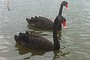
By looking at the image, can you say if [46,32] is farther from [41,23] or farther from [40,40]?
[40,40]

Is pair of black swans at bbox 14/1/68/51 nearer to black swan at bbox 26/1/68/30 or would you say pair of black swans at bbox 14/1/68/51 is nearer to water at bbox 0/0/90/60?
water at bbox 0/0/90/60

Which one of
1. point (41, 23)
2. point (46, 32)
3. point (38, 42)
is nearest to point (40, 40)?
point (38, 42)

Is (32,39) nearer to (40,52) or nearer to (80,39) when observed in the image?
(40,52)

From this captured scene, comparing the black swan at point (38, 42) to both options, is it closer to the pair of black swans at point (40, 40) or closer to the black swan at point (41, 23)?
the pair of black swans at point (40, 40)

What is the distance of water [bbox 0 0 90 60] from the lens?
8.29 m

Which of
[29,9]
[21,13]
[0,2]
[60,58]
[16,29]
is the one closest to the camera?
[60,58]

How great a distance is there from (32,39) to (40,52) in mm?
596

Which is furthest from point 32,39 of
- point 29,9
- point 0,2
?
point 0,2

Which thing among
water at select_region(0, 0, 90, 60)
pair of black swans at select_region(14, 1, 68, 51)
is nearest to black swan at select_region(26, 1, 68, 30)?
water at select_region(0, 0, 90, 60)

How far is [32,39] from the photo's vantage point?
8.97 metres

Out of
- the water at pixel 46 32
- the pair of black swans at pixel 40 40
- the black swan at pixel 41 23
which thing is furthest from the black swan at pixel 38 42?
the black swan at pixel 41 23

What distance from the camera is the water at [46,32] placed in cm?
829

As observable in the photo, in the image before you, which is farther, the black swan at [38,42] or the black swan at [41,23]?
the black swan at [41,23]

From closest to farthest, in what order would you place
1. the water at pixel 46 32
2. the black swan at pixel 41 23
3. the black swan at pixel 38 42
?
the water at pixel 46 32
the black swan at pixel 38 42
the black swan at pixel 41 23
